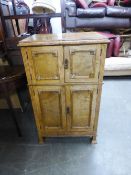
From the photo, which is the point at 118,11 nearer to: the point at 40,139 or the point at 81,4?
the point at 81,4

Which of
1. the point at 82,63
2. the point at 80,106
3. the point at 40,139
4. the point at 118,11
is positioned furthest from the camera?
the point at 118,11

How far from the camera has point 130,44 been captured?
11.2 feet

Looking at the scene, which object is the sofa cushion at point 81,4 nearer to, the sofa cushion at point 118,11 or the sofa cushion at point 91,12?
the sofa cushion at point 91,12

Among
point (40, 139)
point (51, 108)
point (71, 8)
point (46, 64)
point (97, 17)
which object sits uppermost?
point (71, 8)

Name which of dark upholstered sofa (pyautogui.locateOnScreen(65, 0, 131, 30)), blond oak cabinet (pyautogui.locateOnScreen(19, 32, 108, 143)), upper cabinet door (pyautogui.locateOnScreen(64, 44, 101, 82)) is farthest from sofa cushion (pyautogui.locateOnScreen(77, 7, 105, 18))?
upper cabinet door (pyautogui.locateOnScreen(64, 44, 101, 82))

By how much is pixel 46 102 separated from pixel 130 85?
1.93m

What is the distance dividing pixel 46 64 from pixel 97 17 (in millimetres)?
2230

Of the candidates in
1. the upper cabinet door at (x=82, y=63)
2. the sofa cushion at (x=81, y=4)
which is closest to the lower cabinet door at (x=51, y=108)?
the upper cabinet door at (x=82, y=63)

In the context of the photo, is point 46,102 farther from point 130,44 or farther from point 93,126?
point 130,44

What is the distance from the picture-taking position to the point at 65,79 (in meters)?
1.24

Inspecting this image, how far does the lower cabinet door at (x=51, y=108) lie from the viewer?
130cm

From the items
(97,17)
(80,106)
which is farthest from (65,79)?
(97,17)

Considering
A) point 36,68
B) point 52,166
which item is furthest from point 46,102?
point 52,166

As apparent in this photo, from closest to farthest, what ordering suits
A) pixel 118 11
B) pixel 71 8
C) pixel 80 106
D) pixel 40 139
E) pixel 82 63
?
pixel 82 63 → pixel 80 106 → pixel 40 139 → pixel 71 8 → pixel 118 11
